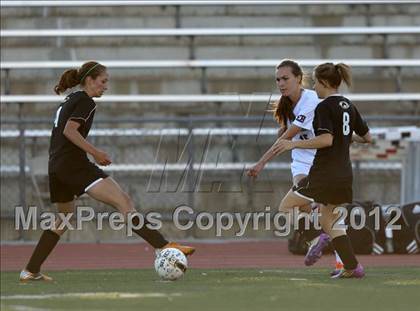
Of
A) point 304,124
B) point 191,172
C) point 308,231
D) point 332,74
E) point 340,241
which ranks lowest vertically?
point 308,231

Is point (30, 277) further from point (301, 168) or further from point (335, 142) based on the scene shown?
point (335, 142)

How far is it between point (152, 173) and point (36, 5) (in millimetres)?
3862

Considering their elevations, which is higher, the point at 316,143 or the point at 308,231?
the point at 316,143

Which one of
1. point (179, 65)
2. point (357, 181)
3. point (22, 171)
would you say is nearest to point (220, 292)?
point (22, 171)

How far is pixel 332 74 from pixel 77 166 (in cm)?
200

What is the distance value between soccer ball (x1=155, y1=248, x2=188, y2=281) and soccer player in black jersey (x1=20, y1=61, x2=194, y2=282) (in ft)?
0.59

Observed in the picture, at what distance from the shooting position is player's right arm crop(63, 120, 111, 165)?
25.7ft

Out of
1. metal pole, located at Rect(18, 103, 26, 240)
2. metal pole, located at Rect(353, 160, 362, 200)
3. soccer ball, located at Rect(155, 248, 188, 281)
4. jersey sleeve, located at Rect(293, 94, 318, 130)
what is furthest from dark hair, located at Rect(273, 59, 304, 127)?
metal pole, located at Rect(18, 103, 26, 240)

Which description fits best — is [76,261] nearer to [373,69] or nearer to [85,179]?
[85,179]

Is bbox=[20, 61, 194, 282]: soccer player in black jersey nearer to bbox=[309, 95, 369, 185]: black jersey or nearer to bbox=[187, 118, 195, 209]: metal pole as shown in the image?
bbox=[309, 95, 369, 185]: black jersey

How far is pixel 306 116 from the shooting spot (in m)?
8.55

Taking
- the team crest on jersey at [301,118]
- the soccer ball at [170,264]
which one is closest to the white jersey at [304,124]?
the team crest on jersey at [301,118]

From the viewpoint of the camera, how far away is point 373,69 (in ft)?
52.4

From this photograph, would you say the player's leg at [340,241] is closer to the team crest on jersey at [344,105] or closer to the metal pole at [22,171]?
the team crest on jersey at [344,105]
